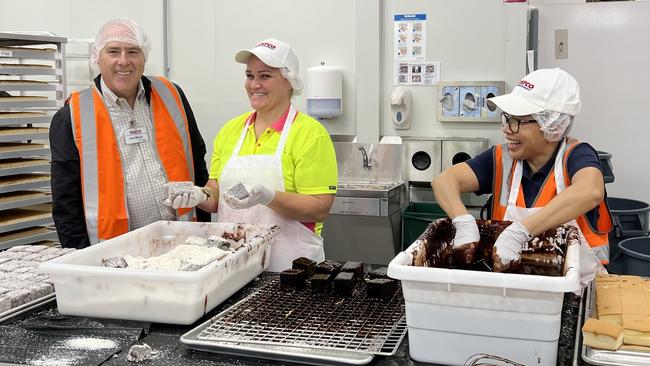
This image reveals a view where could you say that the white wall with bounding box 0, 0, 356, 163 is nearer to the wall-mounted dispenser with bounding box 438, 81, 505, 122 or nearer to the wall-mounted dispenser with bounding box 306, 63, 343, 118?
the wall-mounted dispenser with bounding box 306, 63, 343, 118

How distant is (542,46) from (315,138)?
281 centimetres

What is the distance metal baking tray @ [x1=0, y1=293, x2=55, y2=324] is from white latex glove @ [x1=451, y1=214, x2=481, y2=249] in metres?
1.32

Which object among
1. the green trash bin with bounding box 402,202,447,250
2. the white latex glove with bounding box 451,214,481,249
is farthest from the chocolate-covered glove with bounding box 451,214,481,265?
the green trash bin with bounding box 402,202,447,250

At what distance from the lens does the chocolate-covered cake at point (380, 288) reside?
197 cm

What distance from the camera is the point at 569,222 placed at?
7.90 feet

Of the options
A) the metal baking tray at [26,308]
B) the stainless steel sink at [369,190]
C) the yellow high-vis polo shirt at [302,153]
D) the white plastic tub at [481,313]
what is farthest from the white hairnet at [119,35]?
the stainless steel sink at [369,190]

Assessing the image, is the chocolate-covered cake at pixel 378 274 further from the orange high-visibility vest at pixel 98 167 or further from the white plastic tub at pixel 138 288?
the orange high-visibility vest at pixel 98 167

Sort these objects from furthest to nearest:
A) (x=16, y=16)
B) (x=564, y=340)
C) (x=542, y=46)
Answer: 1. (x=16, y=16)
2. (x=542, y=46)
3. (x=564, y=340)

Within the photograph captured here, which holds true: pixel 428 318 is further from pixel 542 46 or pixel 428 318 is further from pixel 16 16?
pixel 16 16

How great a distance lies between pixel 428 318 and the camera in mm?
1547

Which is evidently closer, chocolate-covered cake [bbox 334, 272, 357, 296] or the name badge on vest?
chocolate-covered cake [bbox 334, 272, 357, 296]

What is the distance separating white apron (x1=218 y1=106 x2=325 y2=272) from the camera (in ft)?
8.75

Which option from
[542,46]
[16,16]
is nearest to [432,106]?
[542,46]

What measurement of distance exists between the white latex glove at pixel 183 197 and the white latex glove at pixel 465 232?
3.60 feet
